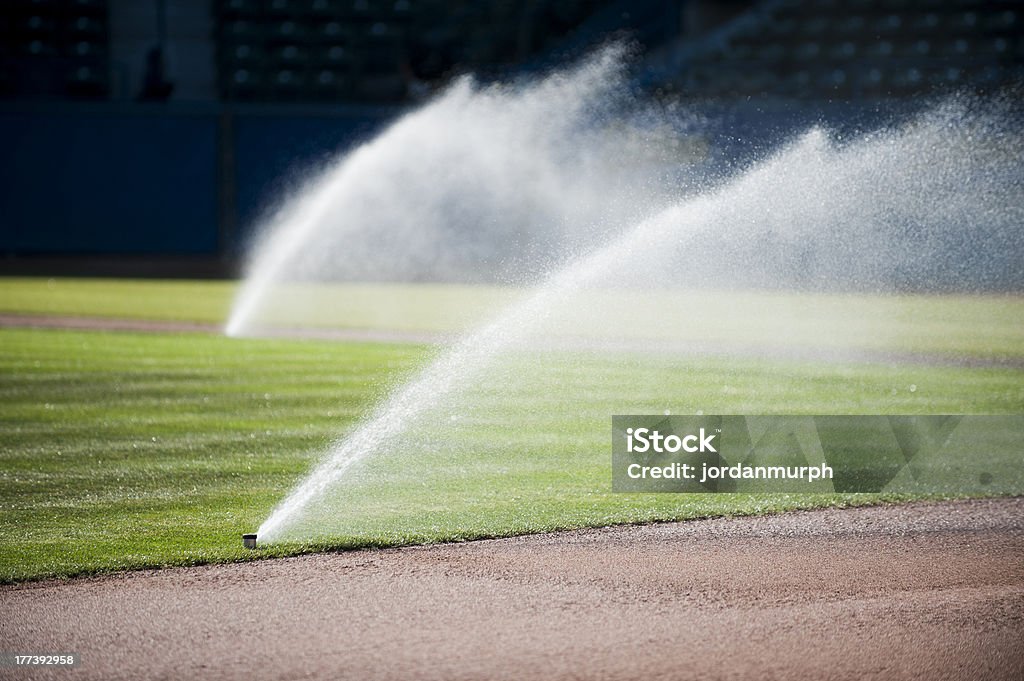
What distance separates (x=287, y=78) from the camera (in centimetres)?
3547

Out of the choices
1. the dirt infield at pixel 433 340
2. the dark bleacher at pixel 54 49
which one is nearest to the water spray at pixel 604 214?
the dirt infield at pixel 433 340

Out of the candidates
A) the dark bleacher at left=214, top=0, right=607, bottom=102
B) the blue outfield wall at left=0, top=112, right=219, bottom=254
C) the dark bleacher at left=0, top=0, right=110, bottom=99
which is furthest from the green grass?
the dark bleacher at left=214, top=0, right=607, bottom=102

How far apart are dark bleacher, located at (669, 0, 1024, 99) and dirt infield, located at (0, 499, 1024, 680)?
83.1 ft

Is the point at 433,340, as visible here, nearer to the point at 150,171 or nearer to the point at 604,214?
the point at 604,214

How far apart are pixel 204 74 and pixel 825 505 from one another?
3189 cm

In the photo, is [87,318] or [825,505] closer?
[825,505]

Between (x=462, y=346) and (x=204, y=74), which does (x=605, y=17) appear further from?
(x=462, y=346)

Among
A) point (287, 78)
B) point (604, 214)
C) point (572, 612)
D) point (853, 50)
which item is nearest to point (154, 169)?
point (287, 78)

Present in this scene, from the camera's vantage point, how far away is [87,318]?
18.7 m

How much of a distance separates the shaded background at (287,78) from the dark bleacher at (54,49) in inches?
2.0

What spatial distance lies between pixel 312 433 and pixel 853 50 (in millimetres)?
26132

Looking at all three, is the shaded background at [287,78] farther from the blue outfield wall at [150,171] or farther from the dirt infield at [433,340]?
the dirt infield at [433,340]

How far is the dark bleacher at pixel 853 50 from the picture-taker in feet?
98.7

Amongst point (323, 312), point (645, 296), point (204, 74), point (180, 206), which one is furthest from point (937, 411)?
point (204, 74)
